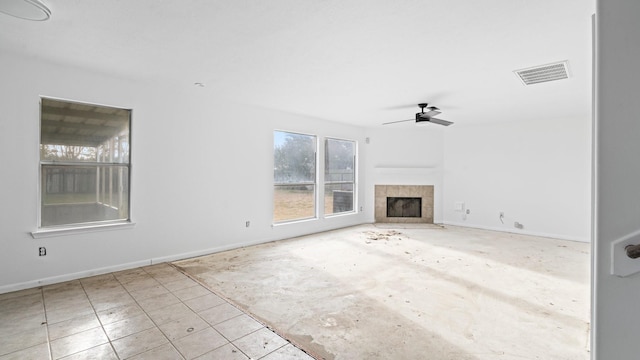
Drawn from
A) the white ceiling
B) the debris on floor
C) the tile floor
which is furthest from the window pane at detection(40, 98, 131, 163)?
the debris on floor

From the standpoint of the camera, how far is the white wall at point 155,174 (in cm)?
309

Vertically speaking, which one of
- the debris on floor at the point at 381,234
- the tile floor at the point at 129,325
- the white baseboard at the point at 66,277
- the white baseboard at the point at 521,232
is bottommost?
the tile floor at the point at 129,325

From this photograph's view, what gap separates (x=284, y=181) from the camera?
5711 millimetres

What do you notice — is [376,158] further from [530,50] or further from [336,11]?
[336,11]

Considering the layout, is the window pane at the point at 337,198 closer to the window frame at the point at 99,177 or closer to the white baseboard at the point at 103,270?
the white baseboard at the point at 103,270

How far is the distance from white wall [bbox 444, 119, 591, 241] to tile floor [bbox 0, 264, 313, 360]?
622cm

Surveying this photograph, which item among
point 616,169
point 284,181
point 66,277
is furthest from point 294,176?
point 616,169

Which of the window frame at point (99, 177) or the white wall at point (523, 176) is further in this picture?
the white wall at point (523, 176)

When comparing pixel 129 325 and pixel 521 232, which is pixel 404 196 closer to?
pixel 521 232

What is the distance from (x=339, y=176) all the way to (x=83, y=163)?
478 cm

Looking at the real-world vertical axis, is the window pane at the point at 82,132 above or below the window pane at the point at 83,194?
above

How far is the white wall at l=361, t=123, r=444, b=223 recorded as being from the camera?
7488 mm

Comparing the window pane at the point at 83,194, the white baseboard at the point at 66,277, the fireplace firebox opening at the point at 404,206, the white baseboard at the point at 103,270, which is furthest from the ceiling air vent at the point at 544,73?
the white baseboard at the point at 66,277

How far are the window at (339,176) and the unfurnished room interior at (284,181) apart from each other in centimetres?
67
